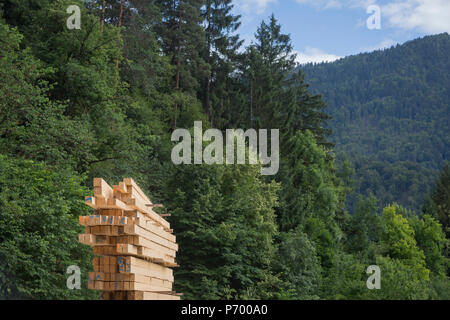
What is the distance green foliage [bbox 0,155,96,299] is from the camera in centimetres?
1598

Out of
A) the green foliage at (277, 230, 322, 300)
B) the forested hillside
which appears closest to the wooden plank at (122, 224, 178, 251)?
the green foliage at (277, 230, 322, 300)

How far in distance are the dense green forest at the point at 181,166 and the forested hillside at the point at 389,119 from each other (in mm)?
52965

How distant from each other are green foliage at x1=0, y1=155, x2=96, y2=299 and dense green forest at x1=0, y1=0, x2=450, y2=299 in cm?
5

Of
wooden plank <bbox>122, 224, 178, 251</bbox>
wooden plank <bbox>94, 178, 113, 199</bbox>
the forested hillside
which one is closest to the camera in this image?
wooden plank <bbox>94, 178, 113, 199</bbox>

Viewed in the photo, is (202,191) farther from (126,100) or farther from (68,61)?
(68,61)

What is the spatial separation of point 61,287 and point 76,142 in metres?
6.56

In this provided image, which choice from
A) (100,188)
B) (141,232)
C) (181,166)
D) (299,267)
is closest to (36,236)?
(141,232)

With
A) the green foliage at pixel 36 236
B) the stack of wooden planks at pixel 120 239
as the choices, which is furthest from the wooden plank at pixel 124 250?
the green foliage at pixel 36 236

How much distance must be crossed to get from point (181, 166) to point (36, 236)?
14.8 metres

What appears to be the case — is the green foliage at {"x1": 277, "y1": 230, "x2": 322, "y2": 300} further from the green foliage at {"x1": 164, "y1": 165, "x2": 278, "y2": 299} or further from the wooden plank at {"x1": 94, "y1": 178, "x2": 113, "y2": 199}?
the wooden plank at {"x1": 94, "y1": 178, "x2": 113, "y2": 199}

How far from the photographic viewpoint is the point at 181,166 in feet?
99.9

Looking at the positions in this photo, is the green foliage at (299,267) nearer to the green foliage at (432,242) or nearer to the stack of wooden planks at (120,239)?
the stack of wooden planks at (120,239)

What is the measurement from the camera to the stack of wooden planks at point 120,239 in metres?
10.5
